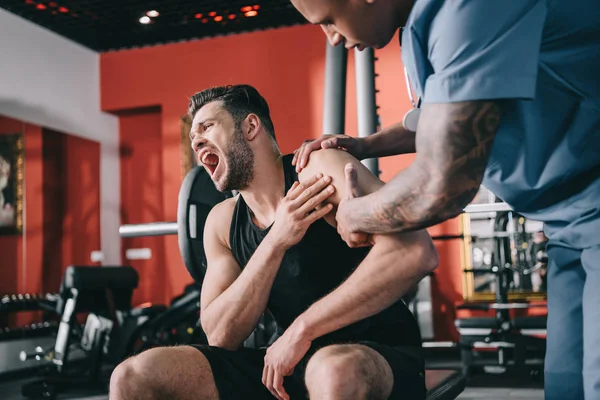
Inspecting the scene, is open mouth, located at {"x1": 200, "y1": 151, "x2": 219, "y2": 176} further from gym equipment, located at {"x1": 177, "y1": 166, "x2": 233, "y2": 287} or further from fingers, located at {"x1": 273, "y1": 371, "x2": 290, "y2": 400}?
fingers, located at {"x1": 273, "y1": 371, "x2": 290, "y2": 400}

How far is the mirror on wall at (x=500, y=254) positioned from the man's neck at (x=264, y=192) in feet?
11.0

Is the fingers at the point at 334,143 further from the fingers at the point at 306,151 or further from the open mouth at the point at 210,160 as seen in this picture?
the open mouth at the point at 210,160

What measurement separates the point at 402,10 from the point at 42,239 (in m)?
5.95

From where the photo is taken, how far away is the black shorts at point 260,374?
1.53 m

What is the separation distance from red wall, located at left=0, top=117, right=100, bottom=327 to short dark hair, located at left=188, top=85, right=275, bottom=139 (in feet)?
14.7

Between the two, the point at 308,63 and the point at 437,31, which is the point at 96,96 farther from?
the point at 437,31

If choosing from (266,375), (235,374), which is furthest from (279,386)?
(235,374)

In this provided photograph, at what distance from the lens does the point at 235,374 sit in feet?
5.41

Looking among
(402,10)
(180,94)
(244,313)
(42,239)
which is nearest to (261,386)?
(244,313)

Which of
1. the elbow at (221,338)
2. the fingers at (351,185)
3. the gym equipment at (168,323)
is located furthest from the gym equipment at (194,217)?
the gym equipment at (168,323)

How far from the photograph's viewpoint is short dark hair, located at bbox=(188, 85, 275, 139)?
1.93 metres

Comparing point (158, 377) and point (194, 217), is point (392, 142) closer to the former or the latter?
point (158, 377)

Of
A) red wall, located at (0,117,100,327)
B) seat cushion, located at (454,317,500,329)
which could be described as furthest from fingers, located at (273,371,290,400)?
red wall, located at (0,117,100,327)

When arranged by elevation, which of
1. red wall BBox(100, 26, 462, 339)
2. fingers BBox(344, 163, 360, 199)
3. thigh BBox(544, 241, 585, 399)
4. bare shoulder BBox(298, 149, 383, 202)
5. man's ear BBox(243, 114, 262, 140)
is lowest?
thigh BBox(544, 241, 585, 399)
